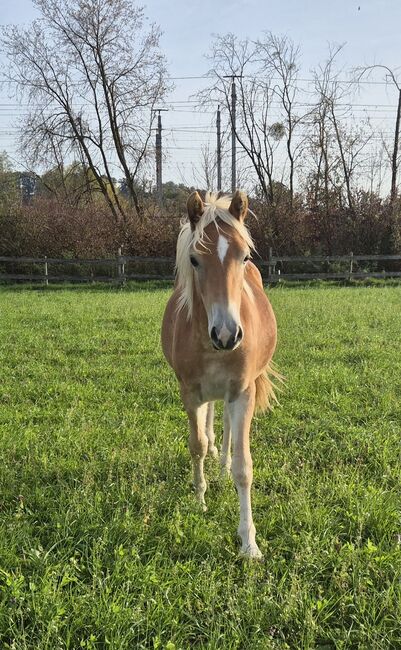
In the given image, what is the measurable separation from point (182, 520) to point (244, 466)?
18.8 inches

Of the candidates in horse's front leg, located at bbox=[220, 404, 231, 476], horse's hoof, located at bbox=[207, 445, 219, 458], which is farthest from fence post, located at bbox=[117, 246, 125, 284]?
horse's front leg, located at bbox=[220, 404, 231, 476]

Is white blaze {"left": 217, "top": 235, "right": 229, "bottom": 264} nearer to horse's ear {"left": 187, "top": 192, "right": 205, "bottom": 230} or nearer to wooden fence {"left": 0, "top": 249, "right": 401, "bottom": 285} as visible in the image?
horse's ear {"left": 187, "top": 192, "right": 205, "bottom": 230}

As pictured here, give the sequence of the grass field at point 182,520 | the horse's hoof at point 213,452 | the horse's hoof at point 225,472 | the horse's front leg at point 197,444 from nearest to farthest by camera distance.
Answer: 1. the grass field at point 182,520
2. the horse's front leg at point 197,444
3. the horse's hoof at point 225,472
4. the horse's hoof at point 213,452

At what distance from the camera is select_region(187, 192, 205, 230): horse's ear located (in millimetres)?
2781

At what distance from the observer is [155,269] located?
20.3 metres

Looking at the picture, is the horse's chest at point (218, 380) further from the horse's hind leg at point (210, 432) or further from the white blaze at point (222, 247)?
the horse's hind leg at point (210, 432)

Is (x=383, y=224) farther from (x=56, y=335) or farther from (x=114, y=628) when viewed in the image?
(x=114, y=628)

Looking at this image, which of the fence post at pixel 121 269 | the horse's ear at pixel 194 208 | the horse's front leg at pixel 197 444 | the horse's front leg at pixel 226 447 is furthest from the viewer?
the fence post at pixel 121 269

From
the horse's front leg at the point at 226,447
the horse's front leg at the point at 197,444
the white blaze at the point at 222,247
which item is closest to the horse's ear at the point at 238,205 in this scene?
the white blaze at the point at 222,247

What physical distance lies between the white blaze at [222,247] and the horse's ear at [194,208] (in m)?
0.27

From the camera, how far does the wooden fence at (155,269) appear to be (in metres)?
18.5

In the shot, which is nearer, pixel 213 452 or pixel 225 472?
pixel 225 472

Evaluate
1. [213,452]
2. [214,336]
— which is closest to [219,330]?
[214,336]

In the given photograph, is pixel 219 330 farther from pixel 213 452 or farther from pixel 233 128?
pixel 233 128
